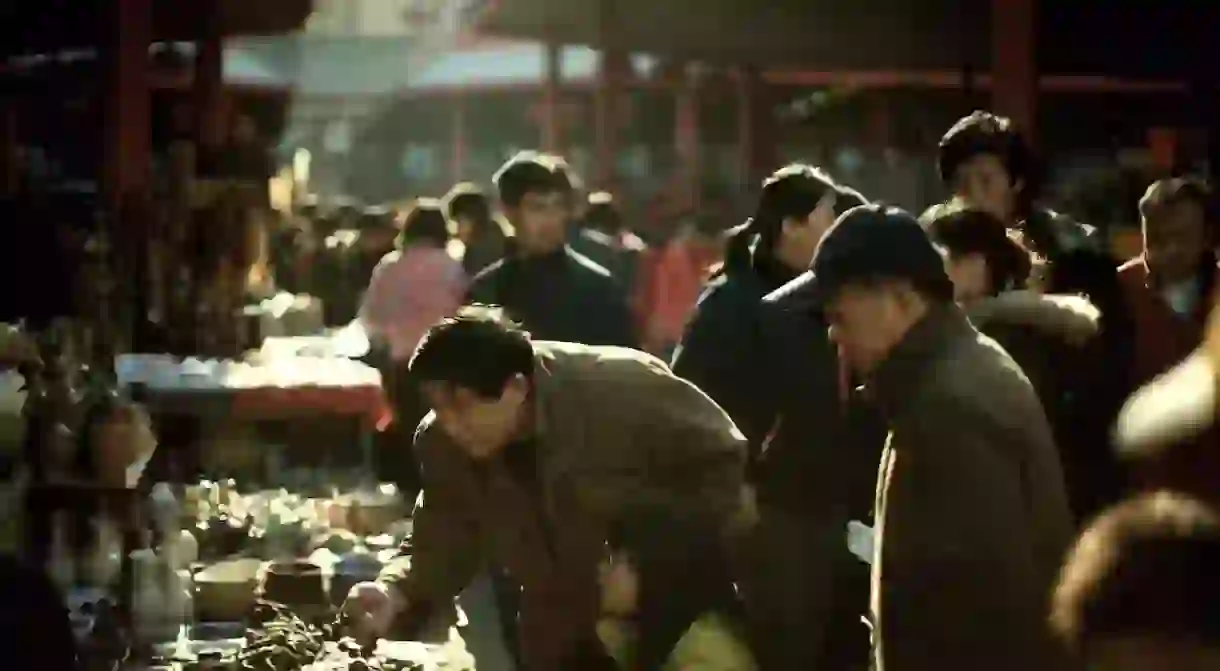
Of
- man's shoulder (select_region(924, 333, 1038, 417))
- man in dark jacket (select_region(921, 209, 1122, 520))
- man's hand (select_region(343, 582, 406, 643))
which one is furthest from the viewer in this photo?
man in dark jacket (select_region(921, 209, 1122, 520))

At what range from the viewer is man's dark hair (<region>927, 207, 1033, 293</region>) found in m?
3.60

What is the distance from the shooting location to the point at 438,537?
3.22 meters

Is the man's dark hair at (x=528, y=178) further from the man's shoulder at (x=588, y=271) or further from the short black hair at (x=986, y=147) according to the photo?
the short black hair at (x=986, y=147)

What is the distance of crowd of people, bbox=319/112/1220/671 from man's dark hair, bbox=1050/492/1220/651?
0.58m

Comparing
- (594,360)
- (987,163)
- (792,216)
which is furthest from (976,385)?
(987,163)

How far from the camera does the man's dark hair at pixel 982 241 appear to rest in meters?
3.60

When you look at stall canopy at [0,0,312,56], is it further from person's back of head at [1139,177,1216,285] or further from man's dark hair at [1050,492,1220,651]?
man's dark hair at [1050,492,1220,651]

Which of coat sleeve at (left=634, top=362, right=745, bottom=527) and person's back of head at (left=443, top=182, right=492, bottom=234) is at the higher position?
coat sleeve at (left=634, top=362, right=745, bottom=527)

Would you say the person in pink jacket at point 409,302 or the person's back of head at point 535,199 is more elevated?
the person's back of head at point 535,199

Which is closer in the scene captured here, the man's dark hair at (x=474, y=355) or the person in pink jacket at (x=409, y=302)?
the man's dark hair at (x=474, y=355)

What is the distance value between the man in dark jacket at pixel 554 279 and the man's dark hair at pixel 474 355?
2010 mm

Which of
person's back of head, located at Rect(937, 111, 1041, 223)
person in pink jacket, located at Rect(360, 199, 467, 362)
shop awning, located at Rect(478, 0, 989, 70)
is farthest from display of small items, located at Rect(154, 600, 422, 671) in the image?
shop awning, located at Rect(478, 0, 989, 70)

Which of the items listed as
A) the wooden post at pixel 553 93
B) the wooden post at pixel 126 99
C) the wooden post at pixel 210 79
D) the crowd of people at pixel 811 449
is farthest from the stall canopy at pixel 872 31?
the crowd of people at pixel 811 449

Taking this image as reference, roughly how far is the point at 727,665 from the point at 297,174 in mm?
13871
